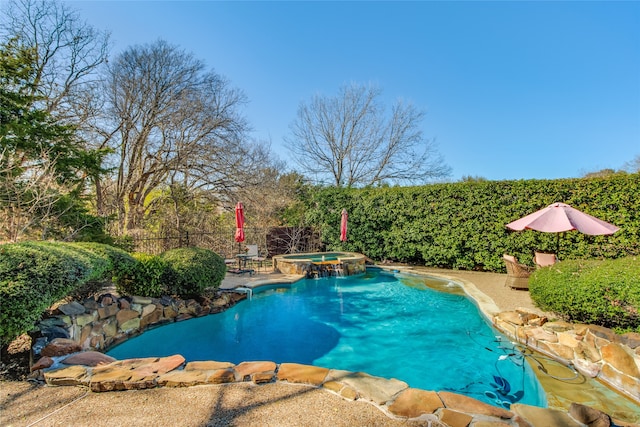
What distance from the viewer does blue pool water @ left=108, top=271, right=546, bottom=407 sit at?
4324mm

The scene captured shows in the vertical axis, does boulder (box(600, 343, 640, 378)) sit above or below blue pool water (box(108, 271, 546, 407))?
above

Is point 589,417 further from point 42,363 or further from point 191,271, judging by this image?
point 191,271

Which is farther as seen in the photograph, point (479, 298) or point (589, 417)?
point (479, 298)

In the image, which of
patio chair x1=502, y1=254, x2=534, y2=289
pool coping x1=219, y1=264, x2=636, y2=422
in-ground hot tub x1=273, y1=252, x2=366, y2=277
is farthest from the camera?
in-ground hot tub x1=273, y1=252, x2=366, y2=277

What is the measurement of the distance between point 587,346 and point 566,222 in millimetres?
3516

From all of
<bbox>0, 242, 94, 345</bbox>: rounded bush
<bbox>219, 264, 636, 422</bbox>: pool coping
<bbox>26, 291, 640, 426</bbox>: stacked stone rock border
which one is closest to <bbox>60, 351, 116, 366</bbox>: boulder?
<bbox>26, 291, 640, 426</bbox>: stacked stone rock border

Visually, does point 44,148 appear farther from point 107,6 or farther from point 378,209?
point 378,209

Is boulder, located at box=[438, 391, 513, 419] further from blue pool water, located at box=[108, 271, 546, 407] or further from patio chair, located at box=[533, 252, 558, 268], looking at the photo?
patio chair, located at box=[533, 252, 558, 268]

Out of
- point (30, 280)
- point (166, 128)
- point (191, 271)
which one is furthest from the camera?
point (166, 128)

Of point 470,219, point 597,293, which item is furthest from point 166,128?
point 597,293

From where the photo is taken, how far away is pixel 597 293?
466 centimetres

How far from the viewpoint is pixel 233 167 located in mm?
14109

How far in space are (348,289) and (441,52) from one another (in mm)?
9733

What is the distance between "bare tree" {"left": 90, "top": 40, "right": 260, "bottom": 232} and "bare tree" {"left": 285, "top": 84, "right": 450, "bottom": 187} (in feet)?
24.0
